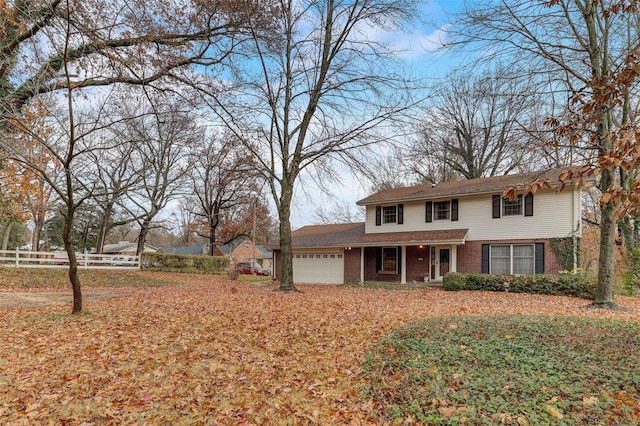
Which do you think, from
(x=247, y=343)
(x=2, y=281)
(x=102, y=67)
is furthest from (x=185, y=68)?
(x=2, y=281)

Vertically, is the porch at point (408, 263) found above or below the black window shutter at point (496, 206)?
below

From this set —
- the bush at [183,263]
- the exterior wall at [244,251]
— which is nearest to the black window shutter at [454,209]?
the bush at [183,263]

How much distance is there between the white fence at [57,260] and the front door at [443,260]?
19.4 m

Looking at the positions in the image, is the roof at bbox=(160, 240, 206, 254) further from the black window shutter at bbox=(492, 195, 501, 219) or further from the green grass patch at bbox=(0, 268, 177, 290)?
the black window shutter at bbox=(492, 195, 501, 219)

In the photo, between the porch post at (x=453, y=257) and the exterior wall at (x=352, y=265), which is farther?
the exterior wall at (x=352, y=265)

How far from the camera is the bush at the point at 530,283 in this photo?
13586 millimetres

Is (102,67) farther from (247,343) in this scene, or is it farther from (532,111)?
(532,111)

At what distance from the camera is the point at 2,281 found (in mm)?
14719

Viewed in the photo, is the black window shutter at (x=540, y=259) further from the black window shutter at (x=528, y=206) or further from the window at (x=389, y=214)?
the window at (x=389, y=214)

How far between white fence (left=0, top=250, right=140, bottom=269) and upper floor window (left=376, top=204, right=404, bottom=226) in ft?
55.4

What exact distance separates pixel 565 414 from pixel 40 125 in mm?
13377

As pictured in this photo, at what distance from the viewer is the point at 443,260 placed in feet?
61.6

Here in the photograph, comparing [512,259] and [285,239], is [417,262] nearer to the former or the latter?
[512,259]

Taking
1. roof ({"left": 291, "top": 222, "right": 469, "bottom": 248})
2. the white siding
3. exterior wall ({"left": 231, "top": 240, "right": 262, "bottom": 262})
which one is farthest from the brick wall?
exterior wall ({"left": 231, "top": 240, "right": 262, "bottom": 262})
